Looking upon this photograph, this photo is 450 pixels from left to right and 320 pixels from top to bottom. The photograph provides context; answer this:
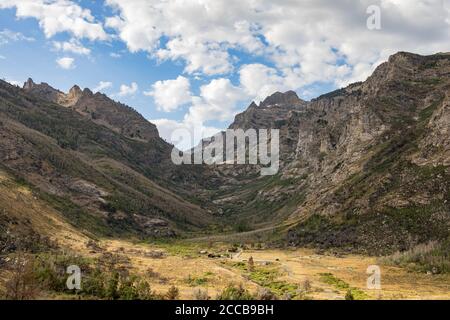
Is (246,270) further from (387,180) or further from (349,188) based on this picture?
(349,188)

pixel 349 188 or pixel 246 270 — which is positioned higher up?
pixel 349 188

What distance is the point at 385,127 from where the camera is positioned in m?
158
